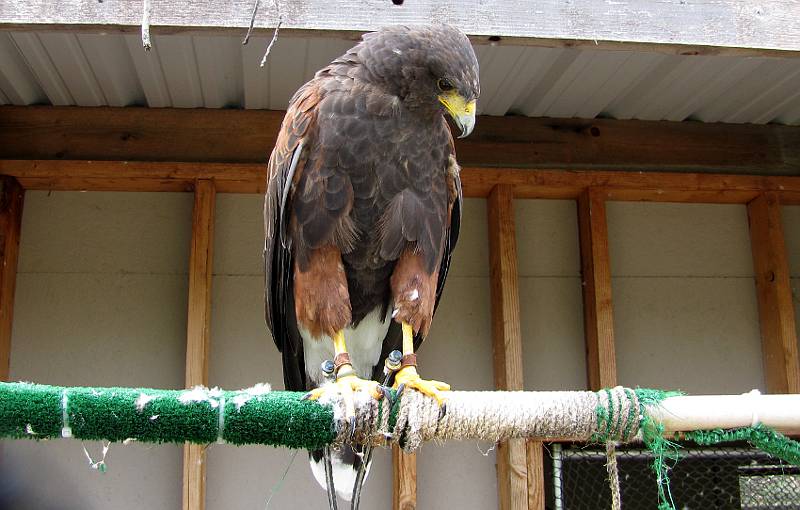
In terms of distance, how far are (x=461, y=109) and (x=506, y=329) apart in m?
1.64

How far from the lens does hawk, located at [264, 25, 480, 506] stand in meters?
2.62

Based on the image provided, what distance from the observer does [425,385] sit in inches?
92.6

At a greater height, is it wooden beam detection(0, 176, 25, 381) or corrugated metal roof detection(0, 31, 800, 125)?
corrugated metal roof detection(0, 31, 800, 125)

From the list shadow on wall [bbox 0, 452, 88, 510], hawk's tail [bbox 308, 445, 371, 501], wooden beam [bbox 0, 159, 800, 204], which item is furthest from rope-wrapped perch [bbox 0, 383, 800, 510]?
shadow on wall [bbox 0, 452, 88, 510]

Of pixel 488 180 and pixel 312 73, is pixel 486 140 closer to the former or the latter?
pixel 488 180

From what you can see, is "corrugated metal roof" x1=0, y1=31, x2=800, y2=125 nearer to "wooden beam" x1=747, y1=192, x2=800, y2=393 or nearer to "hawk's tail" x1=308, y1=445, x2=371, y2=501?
"wooden beam" x1=747, y1=192, x2=800, y2=393

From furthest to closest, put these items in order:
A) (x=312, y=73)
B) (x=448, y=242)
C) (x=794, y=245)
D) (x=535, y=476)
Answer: (x=794, y=245) → (x=312, y=73) → (x=535, y=476) → (x=448, y=242)

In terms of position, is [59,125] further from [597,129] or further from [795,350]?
[795,350]

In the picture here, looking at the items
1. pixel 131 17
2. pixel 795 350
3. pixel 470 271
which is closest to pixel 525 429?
pixel 131 17

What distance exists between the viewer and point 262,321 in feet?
13.6

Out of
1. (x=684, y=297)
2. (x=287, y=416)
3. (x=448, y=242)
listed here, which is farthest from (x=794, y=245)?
(x=287, y=416)

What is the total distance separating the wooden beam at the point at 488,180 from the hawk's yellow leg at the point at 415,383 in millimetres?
1602

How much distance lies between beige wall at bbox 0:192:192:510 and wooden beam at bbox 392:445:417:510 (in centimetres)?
118

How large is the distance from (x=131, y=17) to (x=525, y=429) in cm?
197
